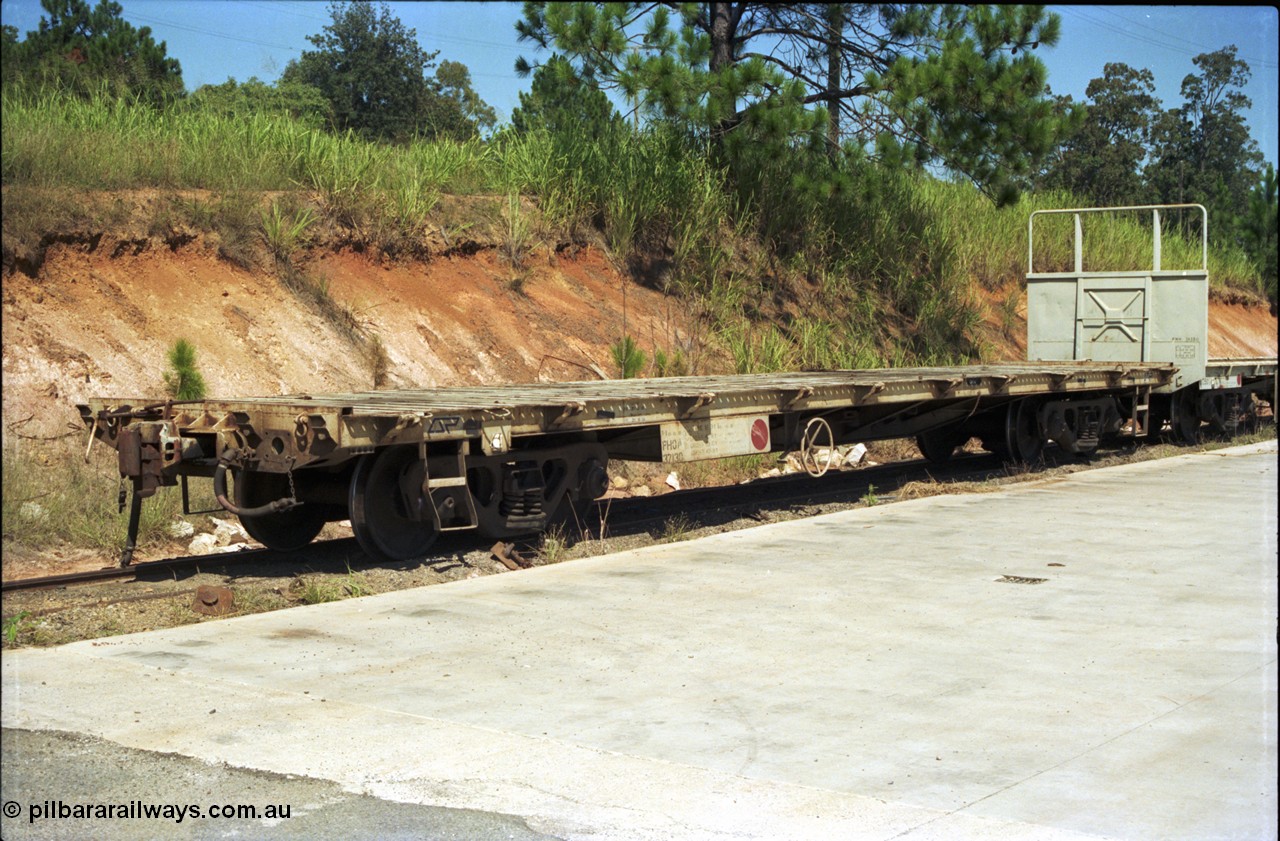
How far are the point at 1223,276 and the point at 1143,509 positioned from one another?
28.0m

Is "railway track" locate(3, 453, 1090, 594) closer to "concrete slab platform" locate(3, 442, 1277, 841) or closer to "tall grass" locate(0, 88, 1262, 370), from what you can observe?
"concrete slab platform" locate(3, 442, 1277, 841)

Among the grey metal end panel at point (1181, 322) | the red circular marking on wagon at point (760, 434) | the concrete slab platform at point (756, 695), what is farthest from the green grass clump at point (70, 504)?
the grey metal end panel at point (1181, 322)

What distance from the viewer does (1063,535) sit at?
11000 millimetres

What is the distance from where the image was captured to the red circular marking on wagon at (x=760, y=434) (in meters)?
11.2

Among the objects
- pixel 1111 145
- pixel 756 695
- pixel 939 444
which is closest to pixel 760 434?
pixel 756 695

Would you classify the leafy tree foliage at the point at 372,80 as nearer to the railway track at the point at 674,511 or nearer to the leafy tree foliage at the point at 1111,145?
the railway track at the point at 674,511

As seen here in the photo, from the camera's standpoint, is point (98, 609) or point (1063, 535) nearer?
point (98, 609)

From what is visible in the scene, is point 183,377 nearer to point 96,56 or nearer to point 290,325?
point 290,325

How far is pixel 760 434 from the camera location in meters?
11.3

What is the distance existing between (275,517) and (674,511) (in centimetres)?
386

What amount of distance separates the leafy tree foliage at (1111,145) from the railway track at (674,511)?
2797cm

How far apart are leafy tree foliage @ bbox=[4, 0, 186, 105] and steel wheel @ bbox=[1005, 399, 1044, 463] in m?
11.8

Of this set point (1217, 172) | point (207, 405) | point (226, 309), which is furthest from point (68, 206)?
point (1217, 172)

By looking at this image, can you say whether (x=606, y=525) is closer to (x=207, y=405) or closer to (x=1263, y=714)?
(x=207, y=405)
